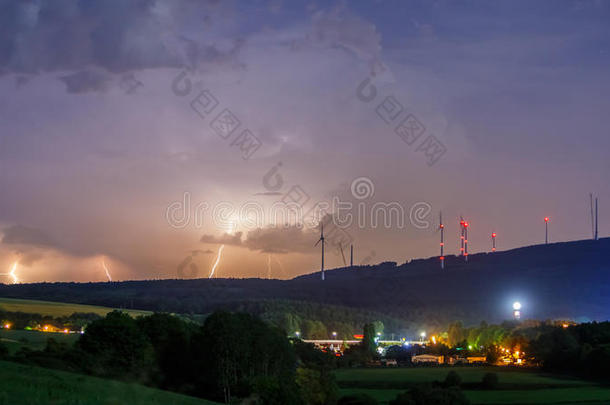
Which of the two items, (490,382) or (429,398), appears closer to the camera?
(429,398)

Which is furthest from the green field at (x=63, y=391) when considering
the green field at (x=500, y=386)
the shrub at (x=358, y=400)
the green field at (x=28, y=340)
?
the green field at (x=500, y=386)

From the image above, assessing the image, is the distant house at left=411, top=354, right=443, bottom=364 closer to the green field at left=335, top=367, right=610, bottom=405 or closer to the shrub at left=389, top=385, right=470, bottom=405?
the green field at left=335, top=367, right=610, bottom=405

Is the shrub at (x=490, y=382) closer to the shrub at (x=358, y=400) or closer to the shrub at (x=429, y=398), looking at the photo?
the shrub at (x=358, y=400)

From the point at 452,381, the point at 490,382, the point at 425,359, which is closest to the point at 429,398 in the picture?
the point at 452,381

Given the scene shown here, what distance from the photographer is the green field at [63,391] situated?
42484 millimetres

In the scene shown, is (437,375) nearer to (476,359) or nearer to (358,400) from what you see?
(358,400)

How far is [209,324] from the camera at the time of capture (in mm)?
97188

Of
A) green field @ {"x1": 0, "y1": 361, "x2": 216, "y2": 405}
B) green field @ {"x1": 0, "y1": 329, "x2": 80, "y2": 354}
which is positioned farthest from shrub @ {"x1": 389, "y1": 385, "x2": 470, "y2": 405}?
green field @ {"x1": 0, "y1": 329, "x2": 80, "y2": 354}

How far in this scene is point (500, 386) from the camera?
369 feet

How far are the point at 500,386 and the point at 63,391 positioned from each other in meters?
78.1

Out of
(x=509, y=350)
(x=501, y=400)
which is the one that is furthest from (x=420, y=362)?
(x=501, y=400)

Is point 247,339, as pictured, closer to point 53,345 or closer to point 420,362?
point 53,345

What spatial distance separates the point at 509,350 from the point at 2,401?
16037cm

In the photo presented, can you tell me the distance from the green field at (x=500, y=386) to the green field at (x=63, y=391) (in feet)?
141
